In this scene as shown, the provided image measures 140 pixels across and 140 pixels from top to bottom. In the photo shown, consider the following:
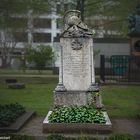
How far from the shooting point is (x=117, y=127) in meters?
13.9

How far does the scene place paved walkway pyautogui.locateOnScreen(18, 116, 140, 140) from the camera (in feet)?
42.1

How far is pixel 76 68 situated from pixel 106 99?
5518mm

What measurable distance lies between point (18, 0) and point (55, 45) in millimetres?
7955

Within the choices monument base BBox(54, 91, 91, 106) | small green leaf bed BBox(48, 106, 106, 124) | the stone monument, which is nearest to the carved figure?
the stone monument

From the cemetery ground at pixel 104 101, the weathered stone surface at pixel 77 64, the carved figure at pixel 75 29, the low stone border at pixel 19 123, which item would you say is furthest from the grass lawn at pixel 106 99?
the carved figure at pixel 75 29

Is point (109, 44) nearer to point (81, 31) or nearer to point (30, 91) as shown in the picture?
point (30, 91)

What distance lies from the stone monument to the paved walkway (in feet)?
3.71

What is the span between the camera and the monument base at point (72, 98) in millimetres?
15672

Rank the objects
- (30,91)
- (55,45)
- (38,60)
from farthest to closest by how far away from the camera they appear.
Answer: (55,45), (38,60), (30,91)

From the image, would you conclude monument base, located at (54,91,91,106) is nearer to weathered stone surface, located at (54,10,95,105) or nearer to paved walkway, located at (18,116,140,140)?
weathered stone surface, located at (54,10,95,105)

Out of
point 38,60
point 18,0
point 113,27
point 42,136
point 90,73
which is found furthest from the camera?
point 113,27

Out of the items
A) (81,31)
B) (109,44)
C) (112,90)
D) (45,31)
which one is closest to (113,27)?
(109,44)

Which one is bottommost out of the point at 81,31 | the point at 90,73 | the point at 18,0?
the point at 90,73

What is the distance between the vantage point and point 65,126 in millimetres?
12969
